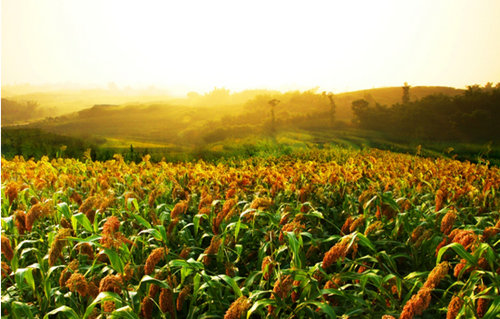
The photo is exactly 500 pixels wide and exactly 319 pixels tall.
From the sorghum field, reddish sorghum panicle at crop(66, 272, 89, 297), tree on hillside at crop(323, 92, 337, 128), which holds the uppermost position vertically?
tree on hillside at crop(323, 92, 337, 128)

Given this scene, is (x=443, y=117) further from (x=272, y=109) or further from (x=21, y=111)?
(x=21, y=111)

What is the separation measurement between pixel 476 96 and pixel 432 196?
314 inches

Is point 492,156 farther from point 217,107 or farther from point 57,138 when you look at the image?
point 57,138

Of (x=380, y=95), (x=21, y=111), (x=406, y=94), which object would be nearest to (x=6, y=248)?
(x=406, y=94)

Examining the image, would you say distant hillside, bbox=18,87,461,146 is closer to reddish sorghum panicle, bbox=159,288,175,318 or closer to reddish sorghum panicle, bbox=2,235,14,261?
reddish sorghum panicle, bbox=2,235,14,261

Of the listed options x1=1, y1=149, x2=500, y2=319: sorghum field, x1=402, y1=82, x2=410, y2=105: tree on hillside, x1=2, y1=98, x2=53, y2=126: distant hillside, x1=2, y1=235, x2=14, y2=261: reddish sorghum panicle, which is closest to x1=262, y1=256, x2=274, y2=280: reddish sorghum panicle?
x1=1, y1=149, x2=500, y2=319: sorghum field

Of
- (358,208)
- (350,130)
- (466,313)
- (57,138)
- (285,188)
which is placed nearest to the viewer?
(466,313)

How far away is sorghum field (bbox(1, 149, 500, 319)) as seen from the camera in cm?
140

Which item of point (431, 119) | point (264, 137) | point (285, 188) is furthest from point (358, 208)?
point (431, 119)

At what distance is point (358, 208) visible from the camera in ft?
9.36

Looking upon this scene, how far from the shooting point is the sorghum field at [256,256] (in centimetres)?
140

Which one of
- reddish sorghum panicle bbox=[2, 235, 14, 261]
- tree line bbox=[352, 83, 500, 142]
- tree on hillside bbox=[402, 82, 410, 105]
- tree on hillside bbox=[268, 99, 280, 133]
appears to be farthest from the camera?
tree on hillside bbox=[402, 82, 410, 105]

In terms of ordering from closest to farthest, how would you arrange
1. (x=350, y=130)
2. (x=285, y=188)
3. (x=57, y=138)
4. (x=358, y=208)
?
(x=358, y=208) → (x=285, y=188) → (x=57, y=138) → (x=350, y=130)

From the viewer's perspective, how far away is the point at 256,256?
7.39 ft
